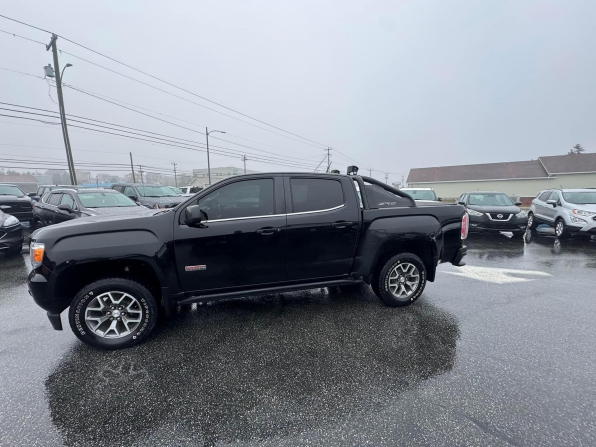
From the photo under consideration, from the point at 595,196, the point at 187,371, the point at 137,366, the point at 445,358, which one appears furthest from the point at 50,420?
the point at 595,196

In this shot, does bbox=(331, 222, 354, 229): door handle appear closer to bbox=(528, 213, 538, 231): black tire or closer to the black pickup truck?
the black pickup truck

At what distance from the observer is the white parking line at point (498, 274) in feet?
17.1

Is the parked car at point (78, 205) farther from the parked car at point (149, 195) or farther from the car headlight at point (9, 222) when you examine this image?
the parked car at point (149, 195)

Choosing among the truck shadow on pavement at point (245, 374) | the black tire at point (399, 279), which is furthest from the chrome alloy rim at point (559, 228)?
the truck shadow on pavement at point (245, 374)

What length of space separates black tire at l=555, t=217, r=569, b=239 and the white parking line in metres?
4.61

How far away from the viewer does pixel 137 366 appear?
274 centimetres

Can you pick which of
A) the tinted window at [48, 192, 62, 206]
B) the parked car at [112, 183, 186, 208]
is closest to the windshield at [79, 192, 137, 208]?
the tinted window at [48, 192, 62, 206]

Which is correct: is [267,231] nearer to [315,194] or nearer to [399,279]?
[315,194]

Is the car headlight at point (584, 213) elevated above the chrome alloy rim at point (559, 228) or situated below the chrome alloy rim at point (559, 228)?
above

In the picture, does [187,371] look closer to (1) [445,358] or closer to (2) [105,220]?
(2) [105,220]

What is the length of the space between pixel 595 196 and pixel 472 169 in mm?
37656

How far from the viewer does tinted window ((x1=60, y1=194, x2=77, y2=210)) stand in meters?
7.62

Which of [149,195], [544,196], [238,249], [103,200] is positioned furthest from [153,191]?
[544,196]

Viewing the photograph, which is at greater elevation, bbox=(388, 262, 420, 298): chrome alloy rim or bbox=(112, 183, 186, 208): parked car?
bbox=(112, 183, 186, 208): parked car
